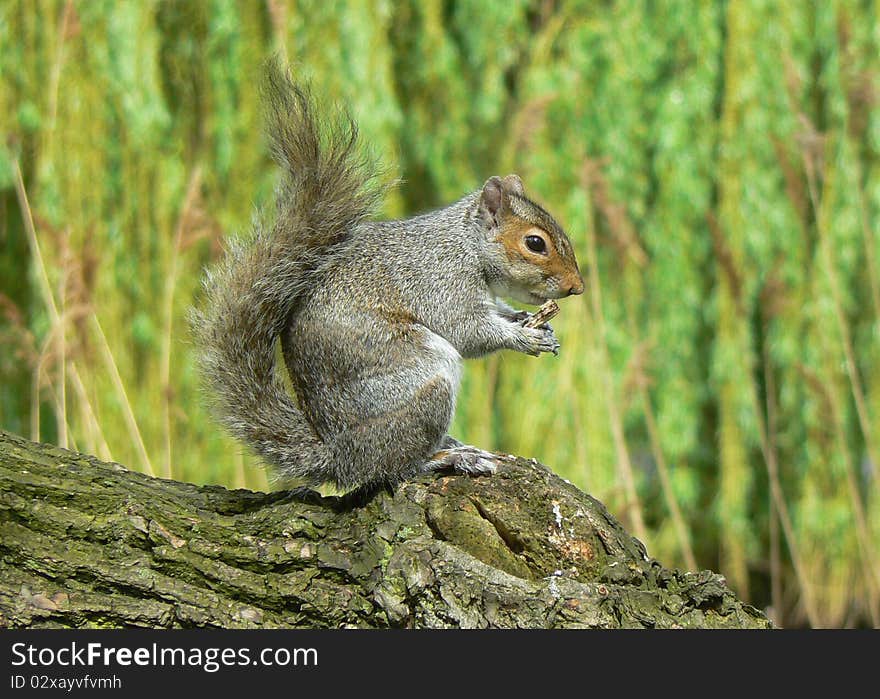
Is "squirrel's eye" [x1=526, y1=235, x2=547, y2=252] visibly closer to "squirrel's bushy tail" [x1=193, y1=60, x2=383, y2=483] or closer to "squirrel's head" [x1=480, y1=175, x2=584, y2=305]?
"squirrel's head" [x1=480, y1=175, x2=584, y2=305]

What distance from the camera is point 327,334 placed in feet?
6.41

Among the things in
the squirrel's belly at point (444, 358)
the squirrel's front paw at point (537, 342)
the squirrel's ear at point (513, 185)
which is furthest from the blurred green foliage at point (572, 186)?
the squirrel's belly at point (444, 358)

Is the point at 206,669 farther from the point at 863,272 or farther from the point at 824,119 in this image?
the point at 824,119

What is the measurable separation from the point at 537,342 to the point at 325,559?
660mm

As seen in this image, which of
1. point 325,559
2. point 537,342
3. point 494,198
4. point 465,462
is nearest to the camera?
point 325,559

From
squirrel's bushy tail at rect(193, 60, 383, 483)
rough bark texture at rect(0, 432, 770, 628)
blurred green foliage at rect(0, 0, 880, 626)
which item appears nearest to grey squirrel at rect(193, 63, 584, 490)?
squirrel's bushy tail at rect(193, 60, 383, 483)

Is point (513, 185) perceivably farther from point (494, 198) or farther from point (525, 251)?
point (525, 251)

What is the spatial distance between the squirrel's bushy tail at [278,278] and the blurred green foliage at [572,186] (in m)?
1.60

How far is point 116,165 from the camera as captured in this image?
3729 millimetres

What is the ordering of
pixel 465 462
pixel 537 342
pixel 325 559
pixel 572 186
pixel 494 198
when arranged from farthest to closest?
pixel 572 186
pixel 494 198
pixel 537 342
pixel 465 462
pixel 325 559

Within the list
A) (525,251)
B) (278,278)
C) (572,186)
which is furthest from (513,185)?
(572,186)

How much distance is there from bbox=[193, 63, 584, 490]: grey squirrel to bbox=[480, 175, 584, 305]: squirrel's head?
0.19 m

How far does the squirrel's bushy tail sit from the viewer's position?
1.92 m

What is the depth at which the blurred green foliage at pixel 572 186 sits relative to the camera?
12.0ft
